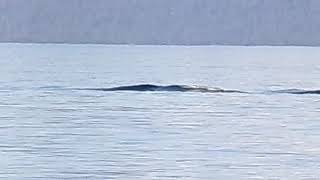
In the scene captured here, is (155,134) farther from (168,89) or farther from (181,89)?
(181,89)

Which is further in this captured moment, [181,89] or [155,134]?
[181,89]

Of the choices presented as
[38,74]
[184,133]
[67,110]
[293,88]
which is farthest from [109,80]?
[184,133]

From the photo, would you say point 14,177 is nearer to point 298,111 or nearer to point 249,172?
point 249,172

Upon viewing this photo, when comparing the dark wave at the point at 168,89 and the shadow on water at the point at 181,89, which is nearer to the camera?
the shadow on water at the point at 181,89

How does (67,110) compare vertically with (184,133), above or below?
above

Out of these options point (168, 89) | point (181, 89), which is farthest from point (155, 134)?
point (181, 89)

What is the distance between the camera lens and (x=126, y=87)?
67250 millimetres

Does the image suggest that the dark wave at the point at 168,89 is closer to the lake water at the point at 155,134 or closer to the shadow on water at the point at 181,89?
the shadow on water at the point at 181,89

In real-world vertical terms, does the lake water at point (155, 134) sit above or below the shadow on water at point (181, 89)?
below

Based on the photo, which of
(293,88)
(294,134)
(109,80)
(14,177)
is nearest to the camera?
(14,177)

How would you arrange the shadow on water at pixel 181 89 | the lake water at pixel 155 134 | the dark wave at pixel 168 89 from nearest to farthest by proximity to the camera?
the lake water at pixel 155 134 < the shadow on water at pixel 181 89 < the dark wave at pixel 168 89

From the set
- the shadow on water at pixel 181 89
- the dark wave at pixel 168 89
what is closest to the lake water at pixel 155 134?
the shadow on water at pixel 181 89

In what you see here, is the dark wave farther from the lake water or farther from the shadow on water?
the lake water

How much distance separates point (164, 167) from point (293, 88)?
1292 inches
